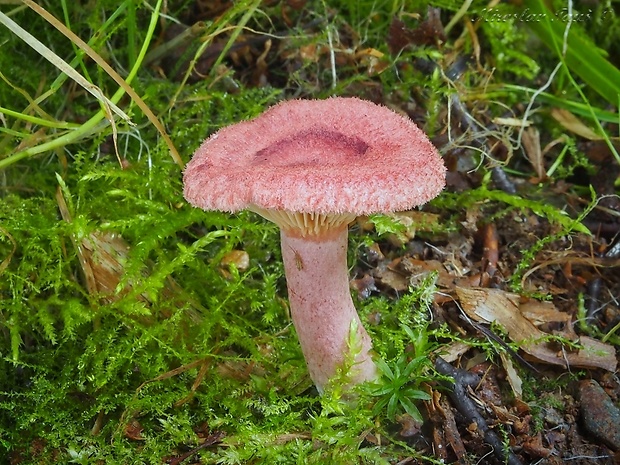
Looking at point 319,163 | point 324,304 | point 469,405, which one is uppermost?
point 319,163

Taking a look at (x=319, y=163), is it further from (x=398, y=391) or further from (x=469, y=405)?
(x=469, y=405)

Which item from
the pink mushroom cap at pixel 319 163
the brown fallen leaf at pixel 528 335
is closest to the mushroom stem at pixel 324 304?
the pink mushroom cap at pixel 319 163

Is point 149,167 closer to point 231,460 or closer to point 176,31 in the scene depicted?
point 176,31

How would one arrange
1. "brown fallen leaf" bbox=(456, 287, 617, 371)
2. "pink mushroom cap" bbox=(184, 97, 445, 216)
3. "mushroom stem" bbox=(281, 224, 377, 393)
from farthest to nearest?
1. "brown fallen leaf" bbox=(456, 287, 617, 371)
2. "mushroom stem" bbox=(281, 224, 377, 393)
3. "pink mushroom cap" bbox=(184, 97, 445, 216)

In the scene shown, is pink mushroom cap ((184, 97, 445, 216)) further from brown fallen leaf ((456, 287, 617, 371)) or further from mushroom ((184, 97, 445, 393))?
brown fallen leaf ((456, 287, 617, 371))

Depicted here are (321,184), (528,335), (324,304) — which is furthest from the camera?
(528,335)

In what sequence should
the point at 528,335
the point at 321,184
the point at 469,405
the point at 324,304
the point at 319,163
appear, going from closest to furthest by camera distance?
the point at 321,184, the point at 319,163, the point at 324,304, the point at 469,405, the point at 528,335

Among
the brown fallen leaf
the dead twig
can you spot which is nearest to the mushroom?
the dead twig

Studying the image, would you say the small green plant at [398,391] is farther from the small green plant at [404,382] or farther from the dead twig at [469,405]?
the dead twig at [469,405]

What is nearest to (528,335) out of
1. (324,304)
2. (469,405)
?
(469,405)
